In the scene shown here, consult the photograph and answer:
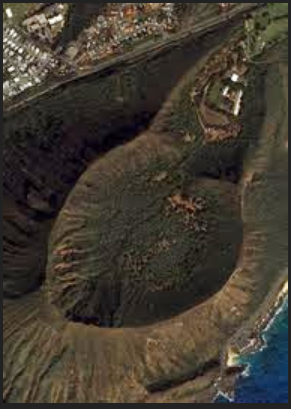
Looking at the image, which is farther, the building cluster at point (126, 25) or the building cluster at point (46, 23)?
the building cluster at point (126, 25)

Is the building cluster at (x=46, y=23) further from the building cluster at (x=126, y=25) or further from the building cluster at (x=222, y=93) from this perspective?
the building cluster at (x=222, y=93)

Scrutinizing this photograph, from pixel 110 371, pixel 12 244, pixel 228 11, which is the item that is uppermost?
pixel 228 11

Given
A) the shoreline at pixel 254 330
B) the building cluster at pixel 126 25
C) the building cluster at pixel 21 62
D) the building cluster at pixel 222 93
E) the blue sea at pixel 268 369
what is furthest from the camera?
the building cluster at pixel 126 25

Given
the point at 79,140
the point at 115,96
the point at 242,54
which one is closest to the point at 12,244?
the point at 79,140

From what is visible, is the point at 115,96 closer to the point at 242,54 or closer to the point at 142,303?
the point at 242,54

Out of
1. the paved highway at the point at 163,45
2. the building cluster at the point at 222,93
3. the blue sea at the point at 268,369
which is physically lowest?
the blue sea at the point at 268,369

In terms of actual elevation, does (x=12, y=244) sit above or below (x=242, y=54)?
below

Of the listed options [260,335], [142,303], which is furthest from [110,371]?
[260,335]

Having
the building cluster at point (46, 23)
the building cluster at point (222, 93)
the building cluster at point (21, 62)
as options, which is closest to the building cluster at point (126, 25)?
the building cluster at point (46, 23)

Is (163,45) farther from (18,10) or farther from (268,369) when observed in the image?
(268,369)
